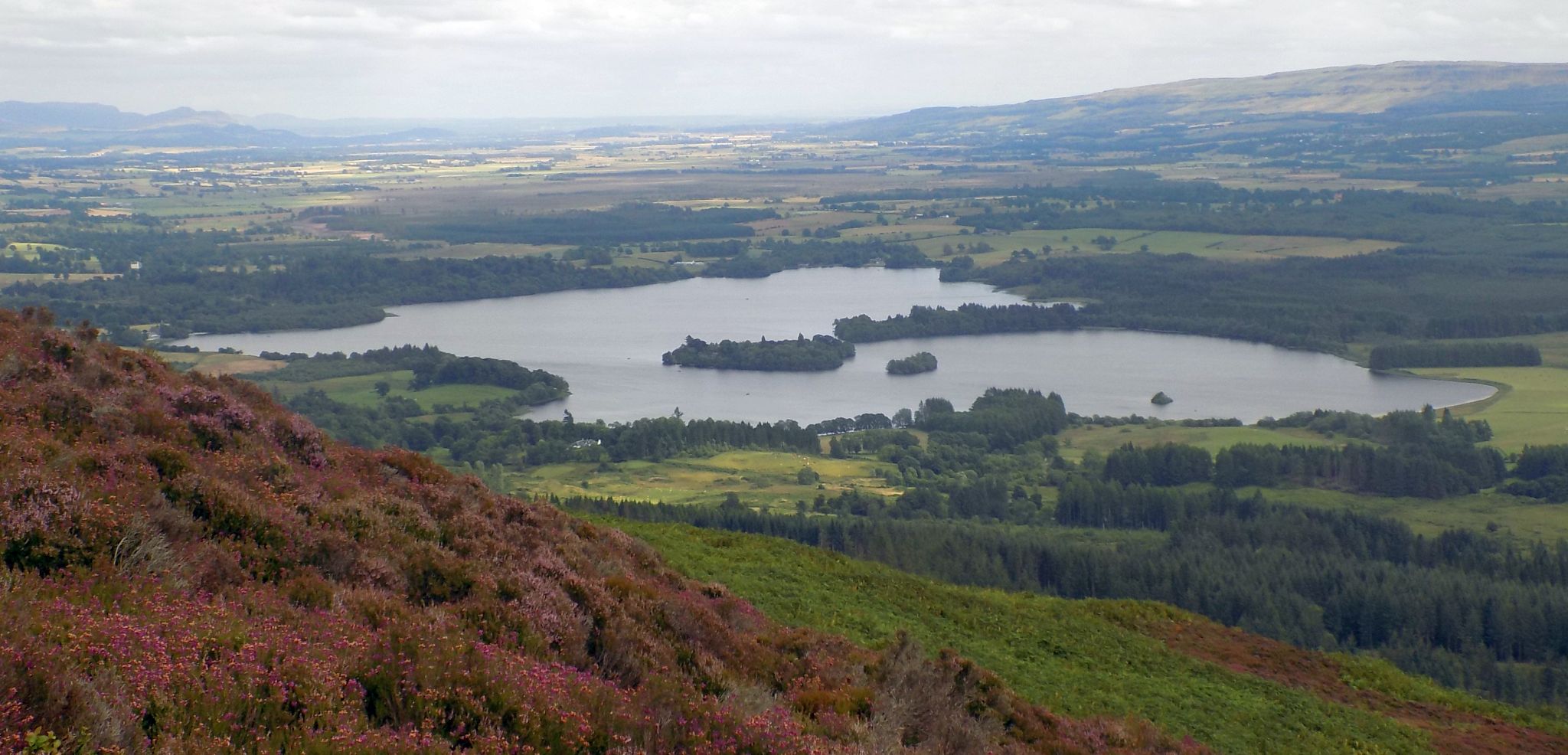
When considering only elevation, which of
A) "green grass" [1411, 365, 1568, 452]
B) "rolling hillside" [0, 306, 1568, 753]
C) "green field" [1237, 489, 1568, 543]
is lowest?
"green field" [1237, 489, 1568, 543]

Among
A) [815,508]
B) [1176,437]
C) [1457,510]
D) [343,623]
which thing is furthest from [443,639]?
[1176,437]

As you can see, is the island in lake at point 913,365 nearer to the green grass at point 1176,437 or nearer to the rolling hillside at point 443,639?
the green grass at point 1176,437

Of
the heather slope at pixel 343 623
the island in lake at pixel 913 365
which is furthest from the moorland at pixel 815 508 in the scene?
the island in lake at pixel 913 365

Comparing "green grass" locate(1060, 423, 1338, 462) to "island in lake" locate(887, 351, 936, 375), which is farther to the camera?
"island in lake" locate(887, 351, 936, 375)

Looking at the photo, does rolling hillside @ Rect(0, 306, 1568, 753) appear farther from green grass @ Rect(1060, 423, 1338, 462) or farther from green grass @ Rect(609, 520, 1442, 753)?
green grass @ Rect(1060, 423, 1338, 462)

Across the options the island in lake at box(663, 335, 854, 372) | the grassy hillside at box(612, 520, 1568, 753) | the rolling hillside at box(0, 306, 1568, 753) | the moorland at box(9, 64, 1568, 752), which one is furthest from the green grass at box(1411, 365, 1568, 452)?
the rolling hillside at box(0, 306, 1568, 753)

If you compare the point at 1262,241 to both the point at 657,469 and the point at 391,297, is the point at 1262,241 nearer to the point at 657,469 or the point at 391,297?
the point at 391,297
